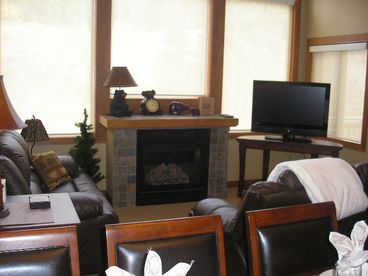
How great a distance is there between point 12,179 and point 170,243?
1.71 meters

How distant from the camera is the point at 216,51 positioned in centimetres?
563

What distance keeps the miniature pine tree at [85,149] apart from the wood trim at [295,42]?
304 cm

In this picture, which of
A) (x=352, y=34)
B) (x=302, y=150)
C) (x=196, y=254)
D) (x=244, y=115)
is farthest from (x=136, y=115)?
(x=196, y=254)

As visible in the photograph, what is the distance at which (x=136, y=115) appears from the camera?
5207 millimetres

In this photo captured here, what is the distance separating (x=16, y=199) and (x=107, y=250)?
1.41m

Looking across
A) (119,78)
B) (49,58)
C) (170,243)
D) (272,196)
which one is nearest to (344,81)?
(119,78)

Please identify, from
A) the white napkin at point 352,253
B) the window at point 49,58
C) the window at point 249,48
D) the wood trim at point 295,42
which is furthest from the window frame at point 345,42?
the white napkin at point 352,253

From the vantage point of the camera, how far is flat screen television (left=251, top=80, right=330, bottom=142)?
17.2 feet

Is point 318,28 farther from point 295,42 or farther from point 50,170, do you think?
point 50,170

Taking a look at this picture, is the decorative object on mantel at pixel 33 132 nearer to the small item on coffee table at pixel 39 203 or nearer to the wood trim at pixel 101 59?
the wood trim at pixel 101 59

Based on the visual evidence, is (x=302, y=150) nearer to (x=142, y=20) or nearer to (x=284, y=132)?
(x=284, y=132)

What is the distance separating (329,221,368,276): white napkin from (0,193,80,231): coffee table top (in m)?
1.42

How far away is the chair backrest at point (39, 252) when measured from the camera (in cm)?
136

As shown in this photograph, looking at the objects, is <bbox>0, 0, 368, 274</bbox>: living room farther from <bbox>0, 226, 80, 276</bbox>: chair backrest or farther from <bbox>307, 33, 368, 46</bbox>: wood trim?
<bbox>0, 226, 80, 276</bbox>: chair backrest
